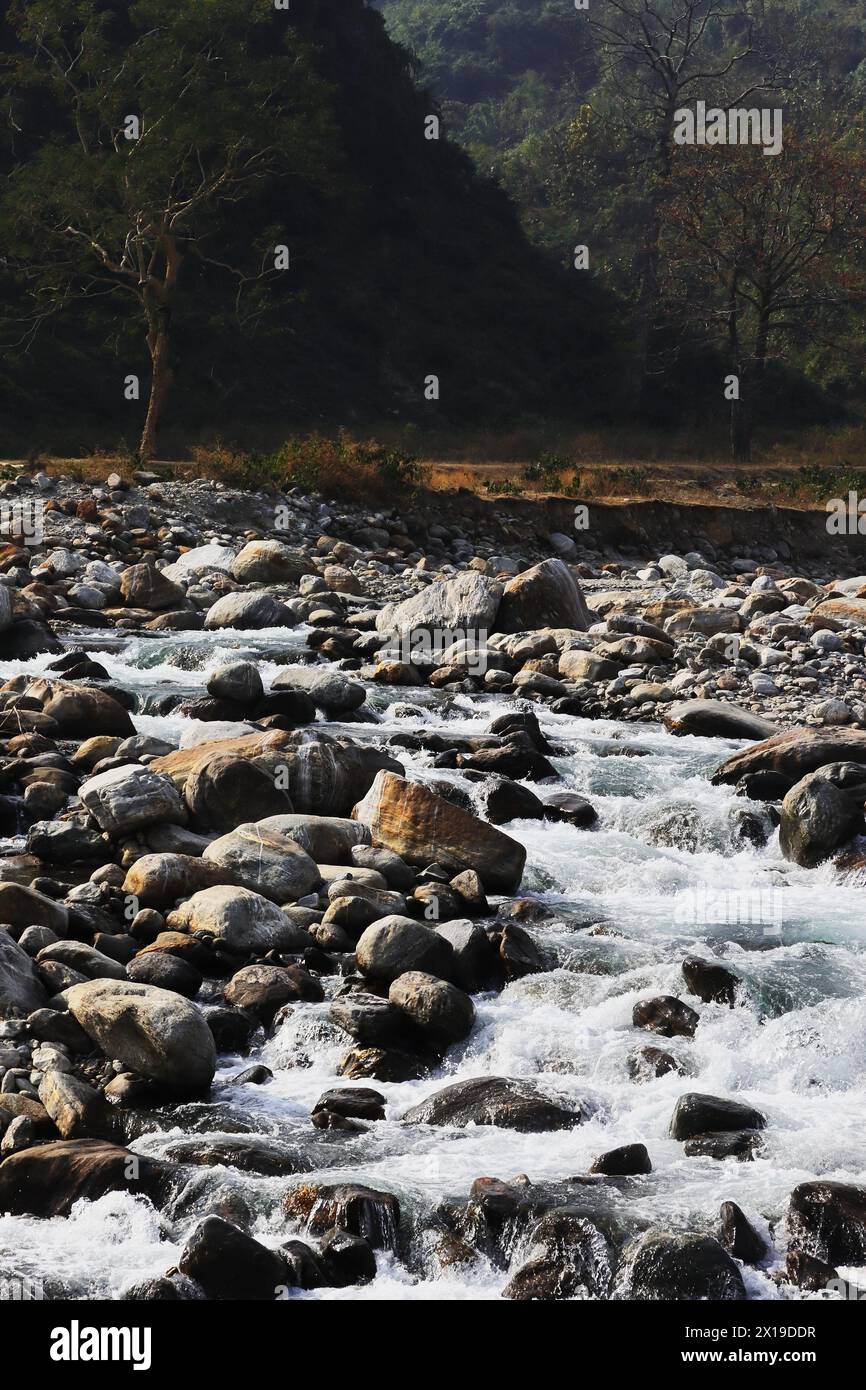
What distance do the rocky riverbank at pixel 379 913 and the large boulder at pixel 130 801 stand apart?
0.8 inches

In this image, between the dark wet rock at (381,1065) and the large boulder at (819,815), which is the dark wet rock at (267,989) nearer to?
the dark wet rock at (381,1065)

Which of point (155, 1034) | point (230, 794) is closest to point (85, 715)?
point (230, 794)

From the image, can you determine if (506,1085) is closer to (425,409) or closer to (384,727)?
(384,727)

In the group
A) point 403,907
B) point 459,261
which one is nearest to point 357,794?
point 403,907

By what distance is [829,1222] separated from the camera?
5238 millimetres

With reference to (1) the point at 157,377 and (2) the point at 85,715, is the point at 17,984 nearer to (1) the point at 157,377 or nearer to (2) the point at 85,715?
(2) the point at 85,715

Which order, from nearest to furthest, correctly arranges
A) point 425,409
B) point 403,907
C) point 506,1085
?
1. point 506,1085
2. point 403,907
3. point 425,409

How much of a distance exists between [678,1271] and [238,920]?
128 inches

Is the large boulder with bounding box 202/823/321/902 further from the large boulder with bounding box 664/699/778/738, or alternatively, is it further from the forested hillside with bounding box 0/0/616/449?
the forested hillside with bounding box 0/0/616/449

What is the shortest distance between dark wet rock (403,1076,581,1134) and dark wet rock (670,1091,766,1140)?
0.43m

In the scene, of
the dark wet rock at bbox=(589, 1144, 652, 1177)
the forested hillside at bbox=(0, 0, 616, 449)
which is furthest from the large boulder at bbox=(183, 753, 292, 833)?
the forested hillside at bbox=(0, 0, 616, 449)
